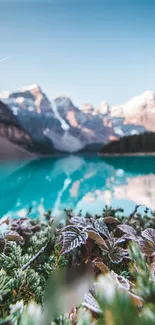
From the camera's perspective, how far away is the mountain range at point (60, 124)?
81.2ft

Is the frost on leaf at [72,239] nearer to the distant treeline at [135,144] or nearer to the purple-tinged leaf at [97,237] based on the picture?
the purple-tinged leaf at [97,237]

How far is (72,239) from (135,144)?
1911cm

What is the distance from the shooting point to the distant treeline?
62.3 ft

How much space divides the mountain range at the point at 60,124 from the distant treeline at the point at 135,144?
2.01 meters

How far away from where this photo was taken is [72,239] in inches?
24.5

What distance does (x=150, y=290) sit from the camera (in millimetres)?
232

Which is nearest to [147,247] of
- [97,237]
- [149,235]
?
[149,235]

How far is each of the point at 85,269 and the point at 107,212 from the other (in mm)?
432

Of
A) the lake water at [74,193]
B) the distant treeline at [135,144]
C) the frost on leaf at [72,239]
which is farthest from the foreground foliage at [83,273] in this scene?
the distant treeline at [135,144]

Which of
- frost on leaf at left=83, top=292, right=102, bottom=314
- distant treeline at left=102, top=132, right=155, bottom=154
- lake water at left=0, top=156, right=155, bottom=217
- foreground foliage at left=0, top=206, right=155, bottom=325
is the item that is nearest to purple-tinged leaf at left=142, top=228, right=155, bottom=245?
foreground foliage at left=0, top=206, right=155, bottom=325

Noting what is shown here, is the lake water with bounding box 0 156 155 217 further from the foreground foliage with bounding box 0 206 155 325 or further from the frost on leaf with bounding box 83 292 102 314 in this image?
the frost on leaf with bounding box 83 292 102 314

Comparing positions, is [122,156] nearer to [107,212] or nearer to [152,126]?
[152,126]

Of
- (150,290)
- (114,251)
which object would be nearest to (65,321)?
(150,290)

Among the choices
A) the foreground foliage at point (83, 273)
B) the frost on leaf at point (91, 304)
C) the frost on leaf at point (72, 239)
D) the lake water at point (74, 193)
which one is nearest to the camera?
the foreground foliage at point (83, 273)
